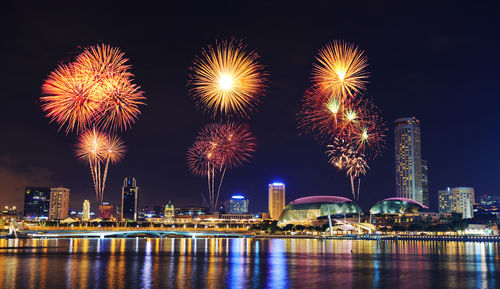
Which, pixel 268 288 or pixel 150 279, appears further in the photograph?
pixel 150 279

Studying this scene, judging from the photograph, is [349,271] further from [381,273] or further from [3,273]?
[3,273]

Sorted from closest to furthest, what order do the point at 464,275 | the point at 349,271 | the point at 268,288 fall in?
the point at 268,288, the point at 464,275, the point at 349,271

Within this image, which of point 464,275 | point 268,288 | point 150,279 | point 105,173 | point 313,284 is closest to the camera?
point 268,288

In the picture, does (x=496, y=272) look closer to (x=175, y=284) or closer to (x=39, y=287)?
(x=175, y=284)

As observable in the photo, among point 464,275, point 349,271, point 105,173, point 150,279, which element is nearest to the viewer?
point 150,279

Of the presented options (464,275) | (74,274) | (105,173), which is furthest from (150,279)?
(464,275)

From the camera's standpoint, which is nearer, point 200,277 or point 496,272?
point 200,277

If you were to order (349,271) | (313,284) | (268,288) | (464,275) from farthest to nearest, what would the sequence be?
(349,271) < (464,275) < (313,284) < (268,288)

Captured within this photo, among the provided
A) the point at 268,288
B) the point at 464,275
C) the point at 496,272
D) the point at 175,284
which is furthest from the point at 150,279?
the point at 496,272

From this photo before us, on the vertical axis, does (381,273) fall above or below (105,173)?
below
